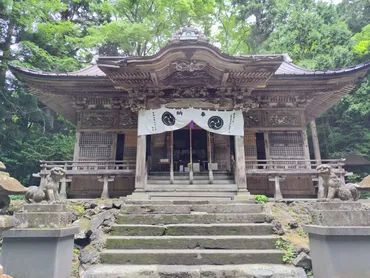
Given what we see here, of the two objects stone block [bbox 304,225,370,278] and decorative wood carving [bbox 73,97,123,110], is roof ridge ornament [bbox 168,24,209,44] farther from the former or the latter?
stone block [bbox 304,225,370,278]

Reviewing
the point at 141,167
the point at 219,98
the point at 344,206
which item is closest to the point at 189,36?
the point at 219,98

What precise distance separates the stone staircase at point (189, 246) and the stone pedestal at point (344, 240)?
85 centimetres

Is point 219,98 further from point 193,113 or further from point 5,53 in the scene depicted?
point 5,53

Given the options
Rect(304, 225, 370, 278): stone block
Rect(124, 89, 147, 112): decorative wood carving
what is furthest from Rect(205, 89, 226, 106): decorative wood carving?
Rect(304, 225, 370, 278): stone block

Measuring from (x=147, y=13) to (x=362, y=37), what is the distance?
52.2 ft

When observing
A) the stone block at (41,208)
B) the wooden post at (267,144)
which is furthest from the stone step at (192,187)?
the stone block at (41,208)

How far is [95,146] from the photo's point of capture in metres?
10.2

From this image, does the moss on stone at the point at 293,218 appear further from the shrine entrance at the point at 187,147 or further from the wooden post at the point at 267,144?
the shrine entrance at the point at 187,147

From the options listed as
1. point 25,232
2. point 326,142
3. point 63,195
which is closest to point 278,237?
point 25,232

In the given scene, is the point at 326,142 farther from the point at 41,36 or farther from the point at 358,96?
the point at 41,36

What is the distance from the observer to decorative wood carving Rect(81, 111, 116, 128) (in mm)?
10297

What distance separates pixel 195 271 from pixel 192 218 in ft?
5.39

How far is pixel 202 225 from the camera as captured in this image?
5.55 meters

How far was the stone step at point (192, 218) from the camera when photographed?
5863 mm
